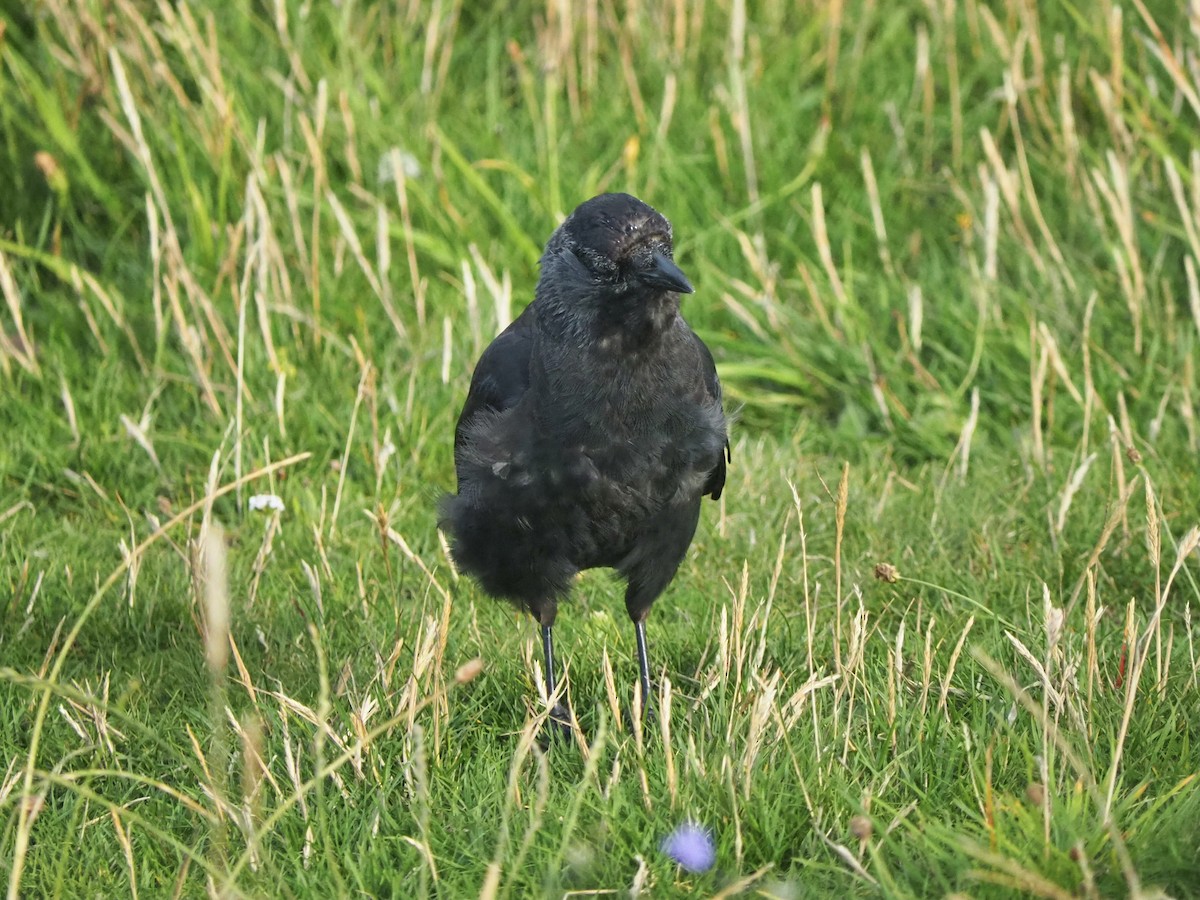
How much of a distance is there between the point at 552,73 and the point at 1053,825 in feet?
13.2

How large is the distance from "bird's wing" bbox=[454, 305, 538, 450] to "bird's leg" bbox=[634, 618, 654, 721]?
596 millimetres

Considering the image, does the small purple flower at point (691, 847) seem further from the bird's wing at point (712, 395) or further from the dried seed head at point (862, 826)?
the bird's wing at point (712, 395)

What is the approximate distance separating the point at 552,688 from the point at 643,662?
21 centimetres

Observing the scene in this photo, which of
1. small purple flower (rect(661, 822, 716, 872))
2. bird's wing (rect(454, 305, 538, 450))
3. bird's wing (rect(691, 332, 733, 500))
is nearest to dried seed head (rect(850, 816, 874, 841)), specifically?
small purple flower (rect(661, 822, 716, 872))

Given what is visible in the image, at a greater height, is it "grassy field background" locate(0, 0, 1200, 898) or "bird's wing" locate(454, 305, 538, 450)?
"bird's wing" locate(454, 305, 538, 450)

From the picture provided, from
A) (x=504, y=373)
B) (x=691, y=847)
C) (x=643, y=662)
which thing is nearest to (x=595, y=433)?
(x=504, y=373)

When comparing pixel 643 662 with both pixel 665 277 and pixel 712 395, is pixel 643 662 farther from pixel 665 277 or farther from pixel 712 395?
pixel 665 277

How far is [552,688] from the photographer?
334 cm

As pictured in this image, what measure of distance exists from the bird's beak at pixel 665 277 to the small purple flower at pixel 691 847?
3.56 feet

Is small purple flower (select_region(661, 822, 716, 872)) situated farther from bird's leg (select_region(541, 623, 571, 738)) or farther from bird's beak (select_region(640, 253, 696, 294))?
bird's beak (select_region(640, 253, 696, 294))

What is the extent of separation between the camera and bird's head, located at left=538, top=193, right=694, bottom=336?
3160 mm

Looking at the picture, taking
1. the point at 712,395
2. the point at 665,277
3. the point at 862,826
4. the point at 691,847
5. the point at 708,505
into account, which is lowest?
the point at 708,505

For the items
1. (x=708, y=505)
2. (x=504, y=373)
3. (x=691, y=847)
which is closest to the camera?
(x=691, y=847)

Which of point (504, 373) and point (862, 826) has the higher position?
point (504, 373)
